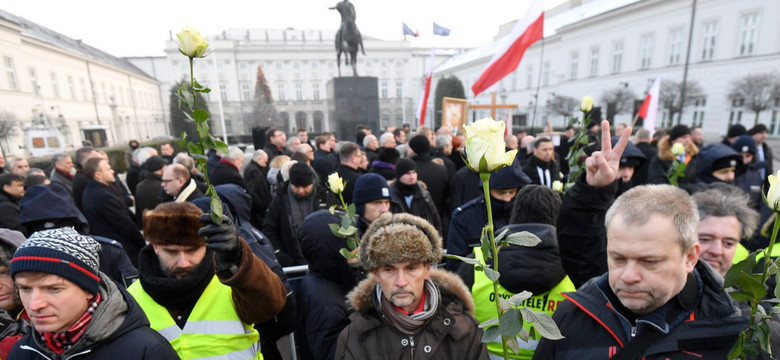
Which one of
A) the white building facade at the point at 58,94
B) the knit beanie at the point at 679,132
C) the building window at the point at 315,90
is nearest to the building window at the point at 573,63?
the knit beanie at the point at 679,132

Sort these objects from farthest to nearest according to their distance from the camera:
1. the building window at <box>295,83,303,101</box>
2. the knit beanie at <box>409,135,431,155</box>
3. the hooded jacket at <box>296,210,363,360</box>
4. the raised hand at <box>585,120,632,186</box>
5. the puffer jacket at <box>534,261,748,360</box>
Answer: the building window at <box>295,83,303,101</box>, the knit beanie at <box>409,135,431,155</box>, the hooded jacket at <box>296,210,363,360</box>, the raised hand at <box>585,120,632,186</box>, the puffer jacket at <box>534,261,748,360</box>

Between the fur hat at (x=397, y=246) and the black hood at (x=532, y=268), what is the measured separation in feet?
1.18

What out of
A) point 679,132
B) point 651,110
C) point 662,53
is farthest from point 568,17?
point 679,132

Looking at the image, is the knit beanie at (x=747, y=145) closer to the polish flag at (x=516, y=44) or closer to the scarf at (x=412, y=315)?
the polish flag at (x=516, y=44)

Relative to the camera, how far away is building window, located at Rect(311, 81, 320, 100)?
60575mm

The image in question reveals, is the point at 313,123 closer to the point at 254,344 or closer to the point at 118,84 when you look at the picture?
the point at 118,84

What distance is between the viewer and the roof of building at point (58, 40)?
34.1 meters

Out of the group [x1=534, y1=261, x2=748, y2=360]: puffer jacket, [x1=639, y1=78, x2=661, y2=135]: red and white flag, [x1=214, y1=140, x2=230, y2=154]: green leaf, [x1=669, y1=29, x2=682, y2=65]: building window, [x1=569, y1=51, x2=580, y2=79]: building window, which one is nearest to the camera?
[x1=214, y1=140, x2=230, y2=154]: green leaf

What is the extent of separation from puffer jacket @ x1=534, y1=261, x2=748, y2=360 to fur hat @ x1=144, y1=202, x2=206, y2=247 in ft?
5.76

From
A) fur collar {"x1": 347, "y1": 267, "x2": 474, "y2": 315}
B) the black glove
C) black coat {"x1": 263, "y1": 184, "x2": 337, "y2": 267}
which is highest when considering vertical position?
the black glove

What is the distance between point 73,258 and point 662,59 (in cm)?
3524

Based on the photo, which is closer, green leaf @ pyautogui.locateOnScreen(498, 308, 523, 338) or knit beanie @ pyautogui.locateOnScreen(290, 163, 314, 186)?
green leaf @ pyautogui.locateOnScreen(498, 308, 523, 338)

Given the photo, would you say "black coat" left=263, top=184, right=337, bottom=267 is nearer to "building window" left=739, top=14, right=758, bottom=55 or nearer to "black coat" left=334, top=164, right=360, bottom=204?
"black coat" left=334, top=164, right=360, bottom=204

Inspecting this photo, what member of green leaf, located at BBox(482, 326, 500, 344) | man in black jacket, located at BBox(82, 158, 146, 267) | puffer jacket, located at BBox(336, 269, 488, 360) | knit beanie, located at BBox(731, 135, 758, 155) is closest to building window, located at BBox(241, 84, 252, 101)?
man in black jacket, located at BBox(82, 158, 146, 267)
